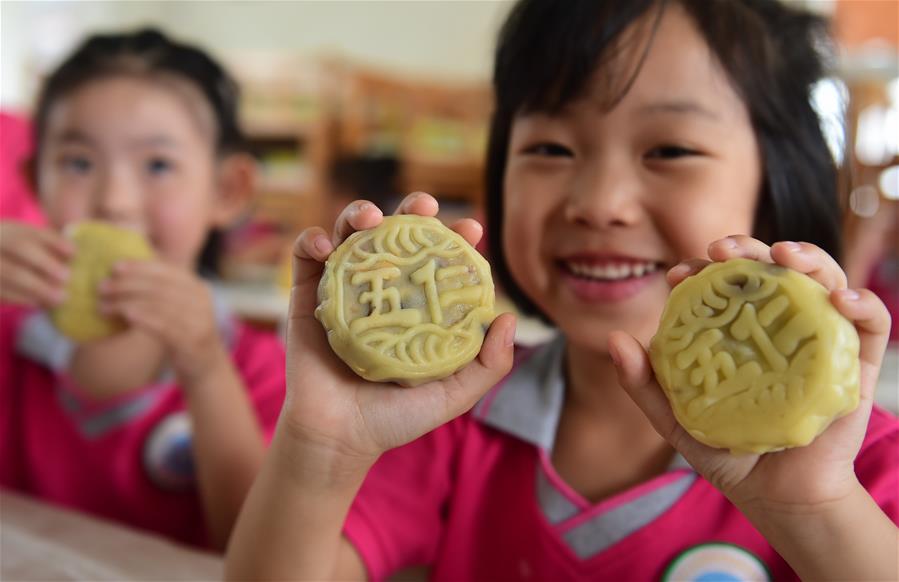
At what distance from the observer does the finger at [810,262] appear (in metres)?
0.54

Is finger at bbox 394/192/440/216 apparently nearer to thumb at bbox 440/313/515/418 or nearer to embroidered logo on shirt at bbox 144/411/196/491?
thumb at bbox 440/313/515/418

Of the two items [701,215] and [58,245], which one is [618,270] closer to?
[701,215]

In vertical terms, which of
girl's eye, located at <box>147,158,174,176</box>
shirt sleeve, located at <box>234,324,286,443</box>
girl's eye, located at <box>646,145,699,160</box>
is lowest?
shirt sleeve, located at <box>234,324,286,443</box>

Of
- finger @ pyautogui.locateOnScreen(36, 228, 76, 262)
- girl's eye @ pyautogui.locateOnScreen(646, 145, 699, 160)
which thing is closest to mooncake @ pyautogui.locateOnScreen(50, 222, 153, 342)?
finger @ pyautogui.locateOnScreen(36, 228, 76, 262)

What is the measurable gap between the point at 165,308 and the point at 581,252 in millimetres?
570

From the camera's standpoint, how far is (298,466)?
0.65 meters

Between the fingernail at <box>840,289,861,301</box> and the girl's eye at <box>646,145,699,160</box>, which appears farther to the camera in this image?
the girl's eye at <box>646,145,699,160</box>

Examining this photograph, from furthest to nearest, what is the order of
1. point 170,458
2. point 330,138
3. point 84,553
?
point 330,138
point 170,458
point 84,553

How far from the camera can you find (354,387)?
644 millimetres

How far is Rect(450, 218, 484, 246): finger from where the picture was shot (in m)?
0.62

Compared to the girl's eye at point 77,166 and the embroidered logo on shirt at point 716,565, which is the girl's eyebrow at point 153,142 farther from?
the embroidered logo on shirt at point 716,565

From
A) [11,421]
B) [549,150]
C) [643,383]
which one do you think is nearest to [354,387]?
[643,383]

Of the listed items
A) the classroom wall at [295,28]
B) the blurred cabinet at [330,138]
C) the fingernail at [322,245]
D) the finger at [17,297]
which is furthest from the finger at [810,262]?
the classroom wall at [295,28]

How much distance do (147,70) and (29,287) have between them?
454 mm
